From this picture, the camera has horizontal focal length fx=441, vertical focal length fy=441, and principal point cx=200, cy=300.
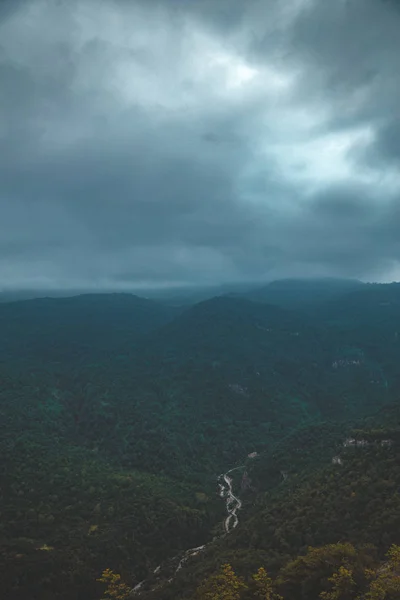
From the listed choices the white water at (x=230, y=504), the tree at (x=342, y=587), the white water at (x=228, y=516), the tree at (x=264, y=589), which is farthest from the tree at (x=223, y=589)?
the white water at (x=230, y=504)

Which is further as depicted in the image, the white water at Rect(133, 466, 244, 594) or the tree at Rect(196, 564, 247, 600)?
the white water at Rect(133, 466, 244, 594)

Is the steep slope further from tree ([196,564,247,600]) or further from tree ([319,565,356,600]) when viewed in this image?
tree ([319,565,356,600])

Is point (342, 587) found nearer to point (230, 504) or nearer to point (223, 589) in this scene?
point (223, 589)

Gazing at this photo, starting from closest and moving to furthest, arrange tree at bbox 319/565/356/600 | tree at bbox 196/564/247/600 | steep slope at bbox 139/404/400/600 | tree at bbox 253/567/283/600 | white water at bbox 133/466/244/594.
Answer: tree at bbox 319/565/356/600 < tree at bbox 196/564/247/600 < tree at bbox 253/567/283/600 < steep slope at bbox 139/404/400/600 < white water at bbox 133/466/244/594

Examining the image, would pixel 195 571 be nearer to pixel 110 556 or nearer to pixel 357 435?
pixel 110 556

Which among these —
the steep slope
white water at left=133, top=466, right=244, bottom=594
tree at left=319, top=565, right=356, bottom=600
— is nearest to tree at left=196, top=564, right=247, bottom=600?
tree at left=319, top=565, right=356, bottom=600

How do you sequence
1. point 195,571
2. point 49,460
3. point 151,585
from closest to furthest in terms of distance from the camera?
point 195,571, point 151,585, point 49,460

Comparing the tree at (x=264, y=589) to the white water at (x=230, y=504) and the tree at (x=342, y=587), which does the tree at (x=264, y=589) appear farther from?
the white water at (x=230, y=504)

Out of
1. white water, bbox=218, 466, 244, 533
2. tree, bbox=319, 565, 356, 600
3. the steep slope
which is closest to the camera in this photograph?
tree, bbox=319, 565, 356, 600

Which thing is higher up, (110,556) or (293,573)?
(293,573)

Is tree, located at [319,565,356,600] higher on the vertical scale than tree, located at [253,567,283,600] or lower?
higher

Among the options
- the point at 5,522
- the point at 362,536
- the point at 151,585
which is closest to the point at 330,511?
the point at 362,536
